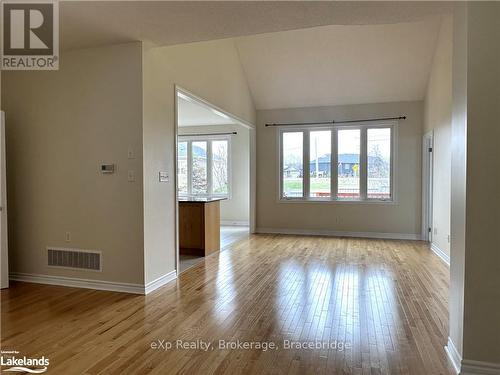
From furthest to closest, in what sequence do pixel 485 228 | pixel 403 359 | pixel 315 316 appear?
pixel 315 316 → pixel 403 359 → pixel 485 228

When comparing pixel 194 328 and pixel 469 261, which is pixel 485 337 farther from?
pixel 194 328

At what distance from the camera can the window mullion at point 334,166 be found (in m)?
6.94

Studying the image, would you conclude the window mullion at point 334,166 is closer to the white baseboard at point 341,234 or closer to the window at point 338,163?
the window at point 338,163

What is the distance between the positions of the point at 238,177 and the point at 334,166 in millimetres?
2724

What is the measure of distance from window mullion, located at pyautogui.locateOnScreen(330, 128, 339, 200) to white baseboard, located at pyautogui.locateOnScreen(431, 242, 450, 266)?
2100 millimetres

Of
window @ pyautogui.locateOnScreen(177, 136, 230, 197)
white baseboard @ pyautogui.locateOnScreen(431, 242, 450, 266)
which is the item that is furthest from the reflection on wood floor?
white baseboard @ pyautogui.locateOnScreen(431, 242, 450, 266)

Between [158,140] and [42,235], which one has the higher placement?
[158,140]

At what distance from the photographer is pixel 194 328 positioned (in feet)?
8.57

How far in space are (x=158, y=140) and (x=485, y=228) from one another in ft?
9.98

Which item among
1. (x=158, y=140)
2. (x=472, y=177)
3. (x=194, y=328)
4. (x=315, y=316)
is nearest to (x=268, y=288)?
(x=315, y=316)

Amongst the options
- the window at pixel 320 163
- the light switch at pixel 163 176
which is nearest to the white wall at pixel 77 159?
the light switch at pixel 163 176

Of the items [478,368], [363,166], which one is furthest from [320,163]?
[478,368]

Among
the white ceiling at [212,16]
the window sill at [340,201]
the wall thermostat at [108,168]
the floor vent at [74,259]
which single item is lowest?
the floor vent at [74,259]

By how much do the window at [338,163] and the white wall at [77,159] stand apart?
14.3 feet
